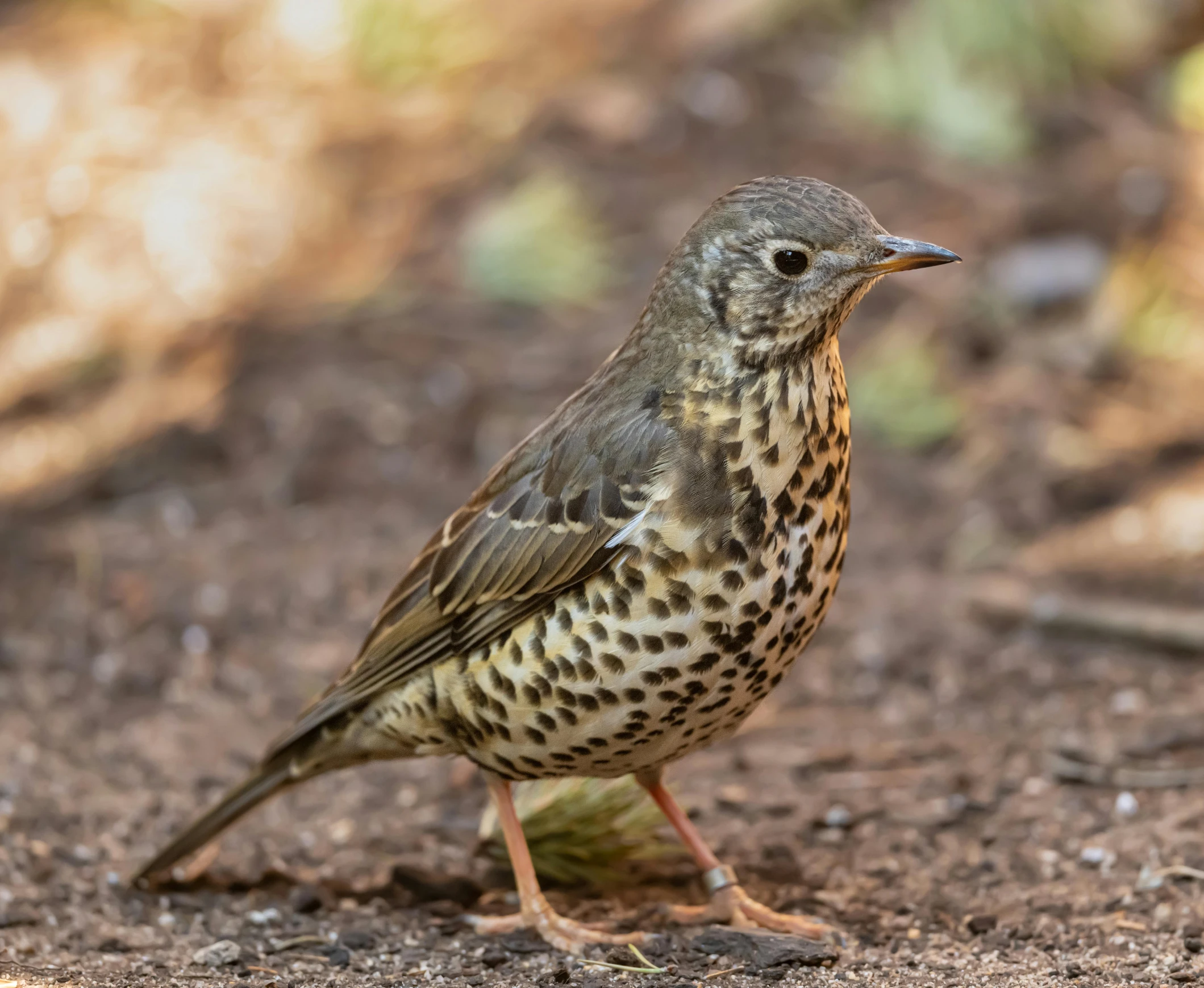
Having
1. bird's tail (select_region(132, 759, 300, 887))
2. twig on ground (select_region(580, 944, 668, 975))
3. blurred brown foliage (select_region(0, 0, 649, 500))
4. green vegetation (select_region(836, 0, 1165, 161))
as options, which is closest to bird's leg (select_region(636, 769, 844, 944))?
twig on ground (select_region(580, 944, 668, 975))

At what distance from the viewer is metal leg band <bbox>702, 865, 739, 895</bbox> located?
160 inches

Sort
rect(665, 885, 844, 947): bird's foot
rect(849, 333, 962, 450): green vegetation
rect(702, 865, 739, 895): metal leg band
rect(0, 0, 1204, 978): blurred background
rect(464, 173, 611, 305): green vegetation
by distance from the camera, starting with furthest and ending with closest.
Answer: rect(464, 173, 611, 305): green vegetation, rect(849, 333, 962, 450): green vegetation, rect(0, 0, 1204, 978): blurred background, rect(702, 865, 739, 895): metal leg band, rect(665, 885, 844, 947): bird's foot

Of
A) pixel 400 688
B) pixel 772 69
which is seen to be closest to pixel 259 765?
pixel 400 688

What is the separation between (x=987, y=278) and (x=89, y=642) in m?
4.83

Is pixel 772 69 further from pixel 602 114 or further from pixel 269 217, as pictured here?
pixel 269 217

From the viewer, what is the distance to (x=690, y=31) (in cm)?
1025

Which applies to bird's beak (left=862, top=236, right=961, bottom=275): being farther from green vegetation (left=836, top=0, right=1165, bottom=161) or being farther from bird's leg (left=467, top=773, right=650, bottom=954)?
green vegetation (left=836, top=0, right=1165, bottom=161)

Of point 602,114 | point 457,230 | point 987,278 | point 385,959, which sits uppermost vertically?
point 602,114

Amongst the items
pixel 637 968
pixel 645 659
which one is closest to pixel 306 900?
pixel 637 968

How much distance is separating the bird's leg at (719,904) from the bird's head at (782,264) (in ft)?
4.35

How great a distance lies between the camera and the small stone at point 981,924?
3920 millimetres

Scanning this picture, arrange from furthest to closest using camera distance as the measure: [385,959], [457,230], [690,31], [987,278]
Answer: [690,31]
[457,230]
[987,278]
[385,959]

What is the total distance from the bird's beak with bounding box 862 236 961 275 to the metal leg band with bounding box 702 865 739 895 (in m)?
1.66

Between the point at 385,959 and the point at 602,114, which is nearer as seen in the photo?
the point at 385,959
